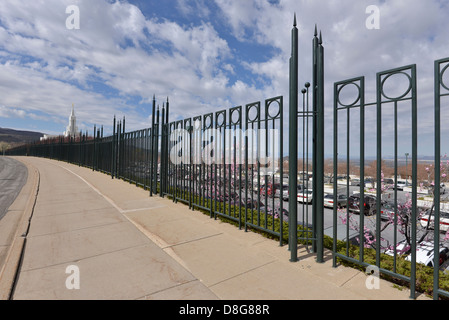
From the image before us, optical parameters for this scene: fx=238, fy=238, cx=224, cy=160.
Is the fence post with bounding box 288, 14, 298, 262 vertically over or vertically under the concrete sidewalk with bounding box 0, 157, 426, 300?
over

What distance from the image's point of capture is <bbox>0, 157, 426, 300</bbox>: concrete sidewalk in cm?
251

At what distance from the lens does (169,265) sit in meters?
3.10

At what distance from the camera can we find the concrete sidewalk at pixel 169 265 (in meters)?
2.51

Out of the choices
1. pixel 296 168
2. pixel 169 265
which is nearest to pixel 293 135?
pixel 296 168

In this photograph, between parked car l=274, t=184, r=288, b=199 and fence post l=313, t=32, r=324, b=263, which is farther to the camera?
parked car l=274, t=184, r=288, b=199

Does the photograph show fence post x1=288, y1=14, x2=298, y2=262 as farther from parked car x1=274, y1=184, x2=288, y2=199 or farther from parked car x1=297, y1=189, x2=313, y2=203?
parked car x1=274, y1=184, x2=288, y2=199

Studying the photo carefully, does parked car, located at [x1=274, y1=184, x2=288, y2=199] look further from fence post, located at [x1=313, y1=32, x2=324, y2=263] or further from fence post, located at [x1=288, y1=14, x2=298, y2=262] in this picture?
fence post, located at [x1=313, y1=32, x2=324, y2=263]

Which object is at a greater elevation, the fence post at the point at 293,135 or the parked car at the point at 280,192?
the fence post at the point at 293,135

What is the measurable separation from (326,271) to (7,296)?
3545 mm

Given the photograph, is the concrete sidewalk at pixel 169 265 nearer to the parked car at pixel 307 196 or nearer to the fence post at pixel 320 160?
the fence post at pixel 320 160

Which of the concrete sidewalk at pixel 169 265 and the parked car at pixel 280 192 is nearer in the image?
the concrete sidewalk at pixel 169 265

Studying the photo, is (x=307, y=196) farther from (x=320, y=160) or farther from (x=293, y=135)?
(x=293, y=135)
